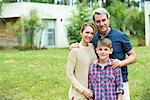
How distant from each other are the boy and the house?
23160mm

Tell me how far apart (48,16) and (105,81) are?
81.8 ft

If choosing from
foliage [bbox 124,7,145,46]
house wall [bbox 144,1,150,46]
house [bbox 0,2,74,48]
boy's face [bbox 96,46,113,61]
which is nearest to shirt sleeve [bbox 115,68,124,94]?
boy's face [bbox 96,46,113,61]

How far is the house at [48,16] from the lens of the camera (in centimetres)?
2712

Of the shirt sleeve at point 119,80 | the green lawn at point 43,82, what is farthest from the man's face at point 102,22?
the green lawn at point 43,82

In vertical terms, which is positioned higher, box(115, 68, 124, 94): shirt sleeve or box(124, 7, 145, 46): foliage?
box(115, 68, 124, 94): shirt sleeve

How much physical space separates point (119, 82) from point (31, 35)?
22090 mm

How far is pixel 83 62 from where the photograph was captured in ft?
13.0

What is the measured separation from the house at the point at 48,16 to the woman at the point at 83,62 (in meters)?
23.0

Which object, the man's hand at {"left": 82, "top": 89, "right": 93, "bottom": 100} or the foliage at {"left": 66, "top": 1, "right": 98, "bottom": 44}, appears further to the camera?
the foliage at {"left": 66, "top": 1, "right": 98, "bottom": 44}

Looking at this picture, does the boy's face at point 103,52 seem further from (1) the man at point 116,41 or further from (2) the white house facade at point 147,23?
(2) the white house facade at point 147,23

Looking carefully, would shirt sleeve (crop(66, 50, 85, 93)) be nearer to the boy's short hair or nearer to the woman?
the woman

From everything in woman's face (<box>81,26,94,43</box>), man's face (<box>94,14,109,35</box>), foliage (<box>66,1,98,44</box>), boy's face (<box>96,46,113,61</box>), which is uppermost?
man's face (<box>94,14,109,35</box>)

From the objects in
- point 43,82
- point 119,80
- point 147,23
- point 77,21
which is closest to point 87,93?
point 119,80

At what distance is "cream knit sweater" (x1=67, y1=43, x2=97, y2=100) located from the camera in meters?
3.95
